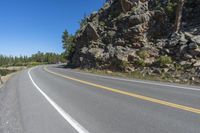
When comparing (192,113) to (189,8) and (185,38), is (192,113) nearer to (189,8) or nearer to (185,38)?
(185,38)

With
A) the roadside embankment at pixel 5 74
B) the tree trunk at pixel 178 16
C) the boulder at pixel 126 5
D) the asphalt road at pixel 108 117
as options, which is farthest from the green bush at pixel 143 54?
the asphalt road at pixel 108 117

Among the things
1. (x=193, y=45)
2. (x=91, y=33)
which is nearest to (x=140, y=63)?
(x=193, y=45)

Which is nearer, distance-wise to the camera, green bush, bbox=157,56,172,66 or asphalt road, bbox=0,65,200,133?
asphalt road, bbox=0,65,200,133

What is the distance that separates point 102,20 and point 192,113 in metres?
39.8

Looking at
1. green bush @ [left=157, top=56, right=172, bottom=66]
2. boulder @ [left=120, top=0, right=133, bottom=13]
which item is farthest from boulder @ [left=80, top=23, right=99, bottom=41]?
green bush @ [left=157, top=56, right=172, bottom=66]

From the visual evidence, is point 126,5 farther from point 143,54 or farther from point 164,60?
point 164,60

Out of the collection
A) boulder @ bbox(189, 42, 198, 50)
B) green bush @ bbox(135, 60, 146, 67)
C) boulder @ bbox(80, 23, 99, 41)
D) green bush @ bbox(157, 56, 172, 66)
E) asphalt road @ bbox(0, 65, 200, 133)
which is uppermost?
boulder @ bbox(80, 23, 99, 41)

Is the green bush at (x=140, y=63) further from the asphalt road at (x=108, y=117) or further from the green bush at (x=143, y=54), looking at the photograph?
the asphalt road at (x=108, y=117)

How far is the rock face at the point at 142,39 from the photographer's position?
2344 cm

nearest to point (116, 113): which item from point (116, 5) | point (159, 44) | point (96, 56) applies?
point (159, 44)

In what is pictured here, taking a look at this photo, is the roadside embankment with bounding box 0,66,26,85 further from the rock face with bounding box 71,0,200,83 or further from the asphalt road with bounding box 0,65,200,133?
the asphalt road with bounding box 0,65,200,133

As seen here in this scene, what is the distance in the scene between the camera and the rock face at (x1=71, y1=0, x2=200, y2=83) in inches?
923

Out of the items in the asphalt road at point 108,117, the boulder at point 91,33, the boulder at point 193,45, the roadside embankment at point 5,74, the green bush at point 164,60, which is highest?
the boulder at point 91,33

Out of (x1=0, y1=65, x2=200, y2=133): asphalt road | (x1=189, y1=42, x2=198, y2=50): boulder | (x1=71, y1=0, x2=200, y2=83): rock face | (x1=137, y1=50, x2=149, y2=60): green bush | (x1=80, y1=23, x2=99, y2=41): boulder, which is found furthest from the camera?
(x1=80, y1=23, x2=99, y2=41): boulder
